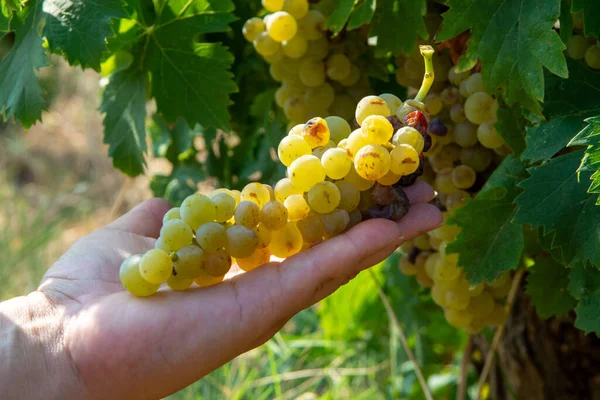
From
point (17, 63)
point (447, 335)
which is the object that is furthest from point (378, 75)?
point (447, 335)

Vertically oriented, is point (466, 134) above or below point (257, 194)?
below

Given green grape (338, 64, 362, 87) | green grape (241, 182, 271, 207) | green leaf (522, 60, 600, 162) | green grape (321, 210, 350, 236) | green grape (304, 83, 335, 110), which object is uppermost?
green grape (241, 182, 271, 207)

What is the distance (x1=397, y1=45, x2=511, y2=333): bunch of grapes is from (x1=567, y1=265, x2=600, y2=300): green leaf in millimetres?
185

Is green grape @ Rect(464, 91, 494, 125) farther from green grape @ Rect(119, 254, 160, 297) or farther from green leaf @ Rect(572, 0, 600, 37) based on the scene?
green grape @ Rect(119, 254, 160, 297)

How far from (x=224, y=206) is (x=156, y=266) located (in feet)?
0.42

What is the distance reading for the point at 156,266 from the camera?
0.93 meters

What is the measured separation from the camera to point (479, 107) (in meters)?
1.18

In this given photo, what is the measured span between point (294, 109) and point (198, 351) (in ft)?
1.93

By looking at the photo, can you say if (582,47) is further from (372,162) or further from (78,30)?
(78,30)

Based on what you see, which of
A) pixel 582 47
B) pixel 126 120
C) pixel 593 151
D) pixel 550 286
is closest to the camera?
pixel 593 151

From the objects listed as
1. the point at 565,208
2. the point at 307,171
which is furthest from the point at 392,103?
the point at 565,208

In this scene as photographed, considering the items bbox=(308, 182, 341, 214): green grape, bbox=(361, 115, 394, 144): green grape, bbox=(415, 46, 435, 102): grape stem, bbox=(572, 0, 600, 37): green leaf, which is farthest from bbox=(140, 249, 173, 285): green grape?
bbox=(572, 0, 600, 37): green leaf

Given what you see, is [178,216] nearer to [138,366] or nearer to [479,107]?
[138,366]

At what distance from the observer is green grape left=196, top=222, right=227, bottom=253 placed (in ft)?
3.14
